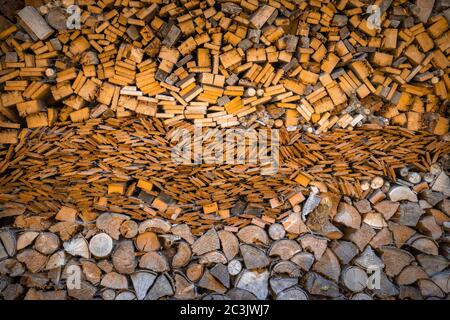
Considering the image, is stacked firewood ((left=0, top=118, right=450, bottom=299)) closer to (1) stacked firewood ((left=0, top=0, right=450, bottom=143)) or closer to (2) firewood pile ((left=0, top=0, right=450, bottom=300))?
(2) firewood pile ((left=0, top=0, right=450, bottom=300))

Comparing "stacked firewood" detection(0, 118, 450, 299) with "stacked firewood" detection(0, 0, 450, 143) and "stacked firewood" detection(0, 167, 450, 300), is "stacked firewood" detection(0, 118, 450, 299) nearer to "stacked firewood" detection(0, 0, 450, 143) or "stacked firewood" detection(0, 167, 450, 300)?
"stacked firewood" detection(0, 167, 450, 300)

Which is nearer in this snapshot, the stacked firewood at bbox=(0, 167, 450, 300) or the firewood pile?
the firewood pile

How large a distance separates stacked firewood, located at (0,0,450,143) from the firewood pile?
1 centimetres

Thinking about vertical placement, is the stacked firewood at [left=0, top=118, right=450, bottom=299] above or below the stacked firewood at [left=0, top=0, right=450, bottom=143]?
below

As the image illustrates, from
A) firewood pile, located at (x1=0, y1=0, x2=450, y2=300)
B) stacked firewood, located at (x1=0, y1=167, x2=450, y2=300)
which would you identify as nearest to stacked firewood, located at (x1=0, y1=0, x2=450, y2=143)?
firewood pile, located at (x1=0, y1=0, x2=450, y2=300)

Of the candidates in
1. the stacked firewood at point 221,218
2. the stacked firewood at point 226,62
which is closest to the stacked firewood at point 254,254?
the stacked firewood at point 221,218

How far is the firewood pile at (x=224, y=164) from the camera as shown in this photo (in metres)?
3.32

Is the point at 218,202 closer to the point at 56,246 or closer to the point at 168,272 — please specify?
the point at 168,272

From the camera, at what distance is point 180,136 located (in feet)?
11.3

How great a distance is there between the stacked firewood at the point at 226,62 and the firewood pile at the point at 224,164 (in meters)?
0.01

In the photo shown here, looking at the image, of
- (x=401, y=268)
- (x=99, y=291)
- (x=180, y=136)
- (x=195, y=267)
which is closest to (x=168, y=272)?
(x=195, y=267)

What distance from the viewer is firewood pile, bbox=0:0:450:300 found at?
3.32 meters

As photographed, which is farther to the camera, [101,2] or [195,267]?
[195,267]
